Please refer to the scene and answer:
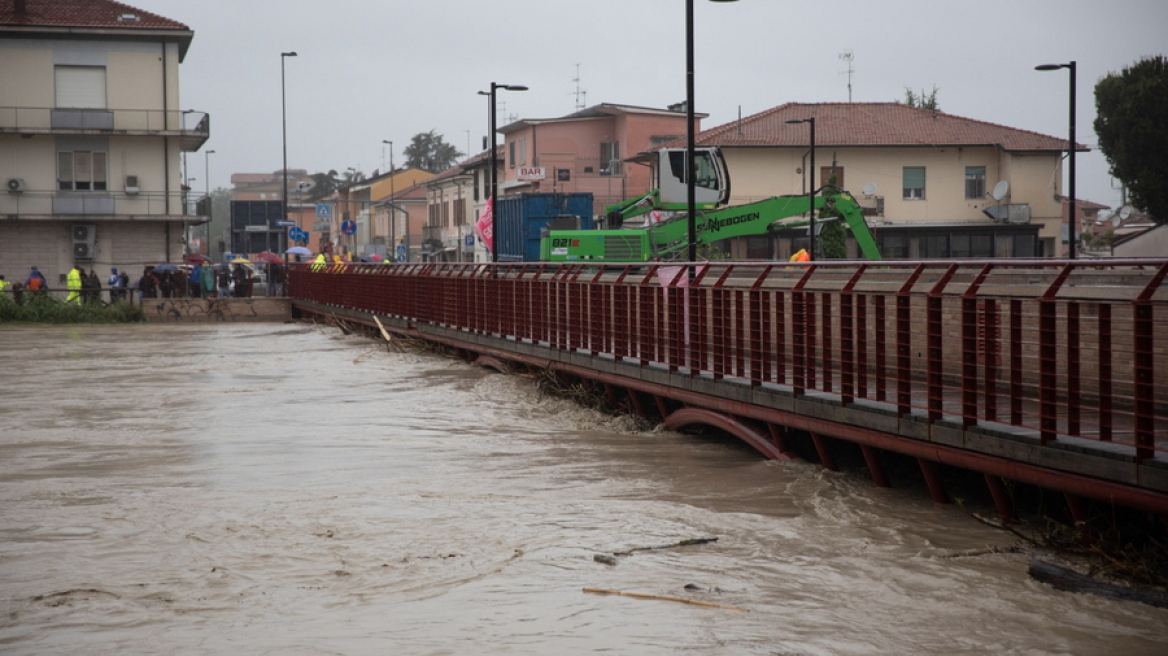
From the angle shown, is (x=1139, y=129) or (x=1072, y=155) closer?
(x=1072, y=155)

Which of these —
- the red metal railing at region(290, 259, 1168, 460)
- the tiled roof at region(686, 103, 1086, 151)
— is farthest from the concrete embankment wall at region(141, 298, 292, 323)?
the red metal railing at region(290, 259, 1168, 460)

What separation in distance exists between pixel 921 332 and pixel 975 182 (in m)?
47.9

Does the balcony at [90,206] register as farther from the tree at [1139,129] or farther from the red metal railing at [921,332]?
the tree at [1139,129]

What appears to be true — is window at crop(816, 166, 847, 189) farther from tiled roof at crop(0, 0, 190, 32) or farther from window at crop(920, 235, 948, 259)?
tiled roof at crop(0, 0, 190, 32)

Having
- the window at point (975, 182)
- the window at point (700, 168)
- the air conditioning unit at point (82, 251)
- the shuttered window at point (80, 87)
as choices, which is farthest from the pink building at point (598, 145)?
the window at point (700, 168)

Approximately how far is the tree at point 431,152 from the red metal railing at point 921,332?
130242 millimetres

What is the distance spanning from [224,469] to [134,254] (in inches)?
1573

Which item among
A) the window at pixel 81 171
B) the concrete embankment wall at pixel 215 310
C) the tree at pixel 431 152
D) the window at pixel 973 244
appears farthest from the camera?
the tree at pixel 431 152

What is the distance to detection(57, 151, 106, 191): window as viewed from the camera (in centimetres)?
4872

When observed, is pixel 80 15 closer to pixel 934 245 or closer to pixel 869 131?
pixel 869 131

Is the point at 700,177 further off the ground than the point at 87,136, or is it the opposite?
the point at 87,136

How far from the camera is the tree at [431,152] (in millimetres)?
147375

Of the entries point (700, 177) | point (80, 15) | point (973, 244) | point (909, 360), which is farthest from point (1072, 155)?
point (80, 15)

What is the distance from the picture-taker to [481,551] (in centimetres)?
882
